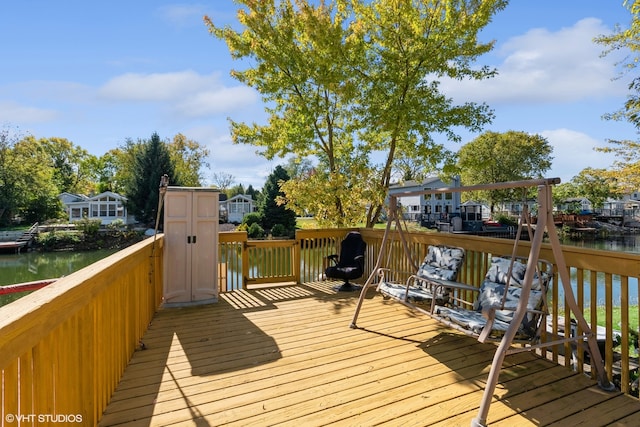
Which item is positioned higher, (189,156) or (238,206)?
(189,156)

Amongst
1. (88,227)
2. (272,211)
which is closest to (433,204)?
(272,211)

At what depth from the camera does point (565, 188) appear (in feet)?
123

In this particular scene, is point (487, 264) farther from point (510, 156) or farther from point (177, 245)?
point (510, 156)

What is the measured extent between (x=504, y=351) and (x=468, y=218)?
102ft

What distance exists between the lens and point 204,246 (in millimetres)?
4562

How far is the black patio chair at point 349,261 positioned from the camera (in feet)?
17.4

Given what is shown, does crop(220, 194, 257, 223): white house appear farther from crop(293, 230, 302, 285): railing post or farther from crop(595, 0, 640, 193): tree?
crop(595, 0, 640, 193): tree

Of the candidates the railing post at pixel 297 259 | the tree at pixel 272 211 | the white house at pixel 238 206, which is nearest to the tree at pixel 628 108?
the railing post at pixel 297 259

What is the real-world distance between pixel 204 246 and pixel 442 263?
314 cm

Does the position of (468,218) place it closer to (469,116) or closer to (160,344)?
(469,116)

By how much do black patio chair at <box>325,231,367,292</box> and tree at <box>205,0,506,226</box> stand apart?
1.85 m

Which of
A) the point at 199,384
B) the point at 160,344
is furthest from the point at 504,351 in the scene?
the point at 160,344

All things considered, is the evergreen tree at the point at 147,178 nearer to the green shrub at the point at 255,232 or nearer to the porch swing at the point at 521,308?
the green shrub at the point at 255,232

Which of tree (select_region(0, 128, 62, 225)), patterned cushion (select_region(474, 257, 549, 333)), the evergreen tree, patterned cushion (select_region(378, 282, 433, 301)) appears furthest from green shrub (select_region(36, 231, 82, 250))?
patterned cushion (select_region(474, 257, 549, 333))
